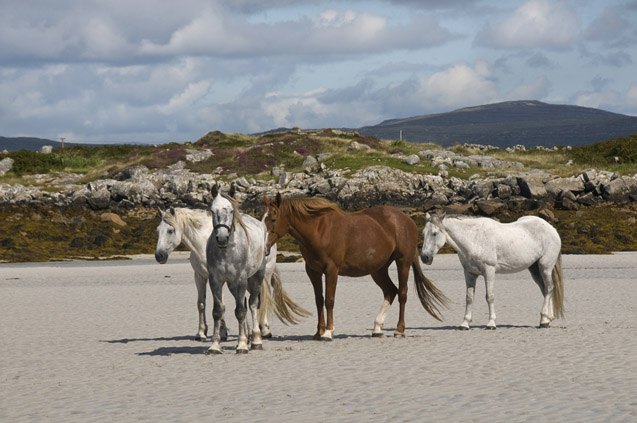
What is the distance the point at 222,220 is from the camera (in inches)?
570

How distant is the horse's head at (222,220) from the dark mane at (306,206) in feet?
5.21

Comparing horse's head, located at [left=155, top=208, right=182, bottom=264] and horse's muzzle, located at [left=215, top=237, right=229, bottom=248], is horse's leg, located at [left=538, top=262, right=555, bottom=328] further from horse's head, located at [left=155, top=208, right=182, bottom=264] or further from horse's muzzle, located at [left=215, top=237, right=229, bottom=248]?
horse's head, located at [left=155, top=208, right=182, bottom=264]

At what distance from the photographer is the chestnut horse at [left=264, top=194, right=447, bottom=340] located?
16.1 metres

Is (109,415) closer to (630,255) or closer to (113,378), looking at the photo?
(113,378)

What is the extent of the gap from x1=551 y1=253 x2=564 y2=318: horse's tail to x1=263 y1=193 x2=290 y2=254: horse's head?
5.68 m

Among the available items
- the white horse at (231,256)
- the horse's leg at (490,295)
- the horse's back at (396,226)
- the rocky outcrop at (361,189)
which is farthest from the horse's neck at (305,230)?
the rocky outcrop at (361,189)

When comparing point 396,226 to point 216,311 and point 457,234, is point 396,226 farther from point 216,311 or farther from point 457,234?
point 216,311

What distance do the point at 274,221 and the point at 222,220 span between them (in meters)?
1.50

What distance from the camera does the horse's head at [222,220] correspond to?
47.1 ft

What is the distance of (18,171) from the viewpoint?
7425 cm

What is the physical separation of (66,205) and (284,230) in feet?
151

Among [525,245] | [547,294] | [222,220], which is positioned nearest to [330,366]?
[222,220]

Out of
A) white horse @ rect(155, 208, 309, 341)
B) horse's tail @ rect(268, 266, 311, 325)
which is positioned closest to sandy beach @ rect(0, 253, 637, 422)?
horse's tail @ rect(268, 266, 311, 325)

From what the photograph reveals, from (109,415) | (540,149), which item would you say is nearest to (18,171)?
(540,149)
